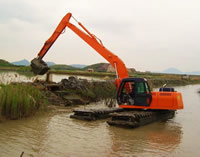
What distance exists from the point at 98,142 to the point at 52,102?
7.09 m

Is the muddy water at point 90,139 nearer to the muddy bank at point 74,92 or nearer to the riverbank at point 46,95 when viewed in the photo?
the riverbank at point 46,95

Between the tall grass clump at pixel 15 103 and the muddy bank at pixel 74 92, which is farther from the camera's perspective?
the muddy bank at pixel 74 92

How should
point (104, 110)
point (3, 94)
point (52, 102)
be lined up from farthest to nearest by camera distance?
point (52, 102) → point (104, 110) → point (3, 94)

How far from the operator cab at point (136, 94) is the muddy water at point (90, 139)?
1.08 meters

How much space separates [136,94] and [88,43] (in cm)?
441

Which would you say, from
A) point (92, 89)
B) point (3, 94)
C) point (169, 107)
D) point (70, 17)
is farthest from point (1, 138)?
point (92, 89)

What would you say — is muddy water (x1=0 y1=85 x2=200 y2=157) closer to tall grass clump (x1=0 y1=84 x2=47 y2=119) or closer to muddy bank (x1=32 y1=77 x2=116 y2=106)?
tall grass clump (x1=0 y1=84 x2=47 y2=119)

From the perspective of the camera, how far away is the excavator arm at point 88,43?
12.2 meters

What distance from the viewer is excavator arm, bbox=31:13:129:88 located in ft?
40.2

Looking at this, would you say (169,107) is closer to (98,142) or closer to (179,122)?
(179,122)

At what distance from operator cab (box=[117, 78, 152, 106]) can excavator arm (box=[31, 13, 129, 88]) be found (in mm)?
675

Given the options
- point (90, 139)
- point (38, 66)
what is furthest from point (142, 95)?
point (38, 66)

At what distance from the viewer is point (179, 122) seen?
1107cm

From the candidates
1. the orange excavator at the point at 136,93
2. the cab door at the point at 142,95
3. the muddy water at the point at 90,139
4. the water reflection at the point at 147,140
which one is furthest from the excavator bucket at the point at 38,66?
the water reflection at the point at 147,140
